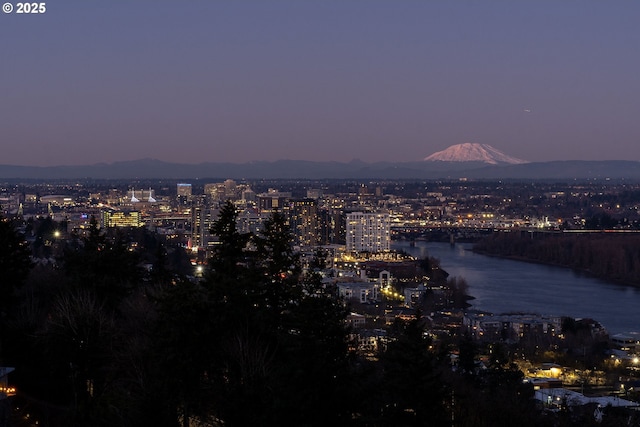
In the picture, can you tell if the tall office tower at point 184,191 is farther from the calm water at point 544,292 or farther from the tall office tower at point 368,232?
the calm water at point 544,292

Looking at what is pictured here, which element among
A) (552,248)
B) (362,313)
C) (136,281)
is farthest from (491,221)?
(136,281)

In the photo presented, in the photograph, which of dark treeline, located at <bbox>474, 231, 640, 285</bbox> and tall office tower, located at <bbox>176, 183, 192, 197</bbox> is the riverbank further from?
tall office tower, located at <bbox>176, 183, 192, 197</bbox>

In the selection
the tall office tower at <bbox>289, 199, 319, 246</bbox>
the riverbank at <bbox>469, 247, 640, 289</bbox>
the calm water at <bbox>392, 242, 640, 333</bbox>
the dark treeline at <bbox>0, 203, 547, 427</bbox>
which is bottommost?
the riverbank at <bbox>469, 247, 640, 289</bbox>

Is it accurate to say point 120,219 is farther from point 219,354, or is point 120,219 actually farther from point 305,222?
point 219,354

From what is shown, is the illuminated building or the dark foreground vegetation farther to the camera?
the illuminated building

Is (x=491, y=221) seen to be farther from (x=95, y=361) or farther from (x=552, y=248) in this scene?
(x=95, y=361)

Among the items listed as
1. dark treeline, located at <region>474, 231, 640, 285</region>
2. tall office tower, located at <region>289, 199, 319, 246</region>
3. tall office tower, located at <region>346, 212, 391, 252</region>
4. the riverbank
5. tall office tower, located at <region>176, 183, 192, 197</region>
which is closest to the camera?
the riverbank

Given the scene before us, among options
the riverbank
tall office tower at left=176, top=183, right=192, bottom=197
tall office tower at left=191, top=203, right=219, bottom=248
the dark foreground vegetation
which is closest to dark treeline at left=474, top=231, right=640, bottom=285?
the riverbank
